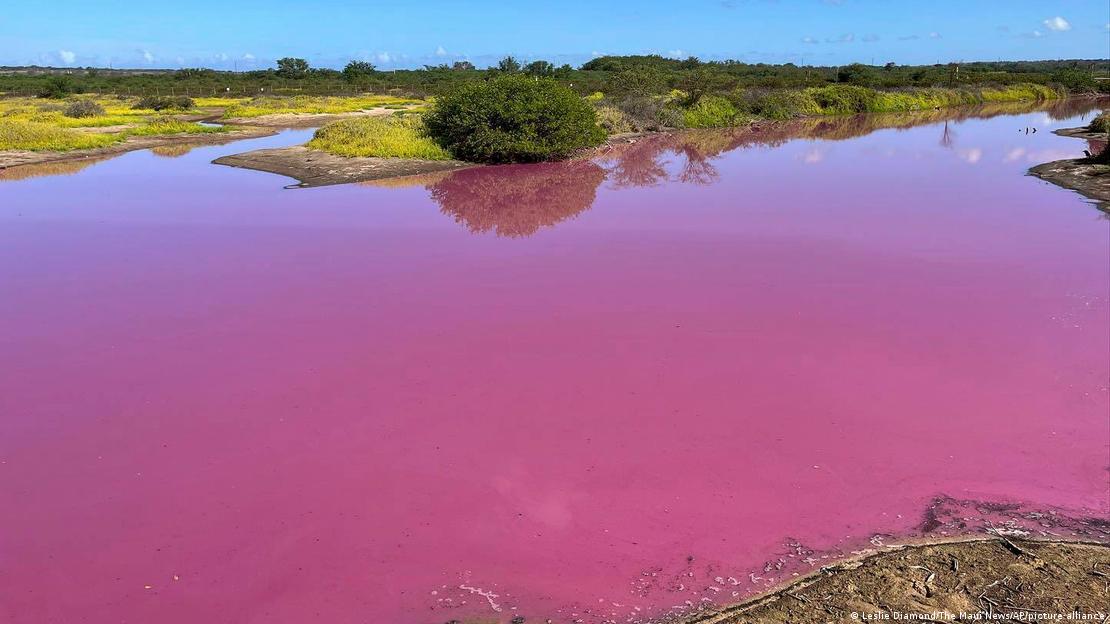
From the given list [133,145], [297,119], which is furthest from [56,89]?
[133,145]

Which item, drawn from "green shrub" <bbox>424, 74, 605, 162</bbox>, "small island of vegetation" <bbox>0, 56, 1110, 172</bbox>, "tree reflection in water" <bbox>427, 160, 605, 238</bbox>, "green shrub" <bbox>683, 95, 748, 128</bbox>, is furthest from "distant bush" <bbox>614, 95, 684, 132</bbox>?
"tree reflection in water" <bbox>427, 160, 605, 238</bbox>

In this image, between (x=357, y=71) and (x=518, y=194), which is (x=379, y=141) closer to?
(x=518, y=194)

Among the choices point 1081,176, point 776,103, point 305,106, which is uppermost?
point 305,106

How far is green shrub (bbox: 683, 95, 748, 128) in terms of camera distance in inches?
1298

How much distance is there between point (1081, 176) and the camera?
16750 millimetres

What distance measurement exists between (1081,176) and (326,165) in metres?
17.3

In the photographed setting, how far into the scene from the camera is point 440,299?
8.74 meters

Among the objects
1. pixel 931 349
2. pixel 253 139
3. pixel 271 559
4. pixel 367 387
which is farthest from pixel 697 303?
pixel 253 139

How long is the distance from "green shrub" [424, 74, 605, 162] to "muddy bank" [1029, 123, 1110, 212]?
1155 cm

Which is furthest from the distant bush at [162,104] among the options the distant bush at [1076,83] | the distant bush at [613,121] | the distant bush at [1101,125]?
the distant bush at [1076,83]

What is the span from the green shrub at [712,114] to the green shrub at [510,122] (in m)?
11.9

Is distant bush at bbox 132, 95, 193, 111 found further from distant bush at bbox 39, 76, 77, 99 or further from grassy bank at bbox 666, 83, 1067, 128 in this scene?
grassy bank at bbox 666, 83, 1067, 128

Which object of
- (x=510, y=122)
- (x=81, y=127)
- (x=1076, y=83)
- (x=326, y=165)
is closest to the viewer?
(x=326, y=165)

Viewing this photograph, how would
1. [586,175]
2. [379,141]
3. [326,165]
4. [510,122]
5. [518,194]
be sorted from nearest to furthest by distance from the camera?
1. [518,194]
2. [586,175]
3. [326,165]
4. [510,122]
5. [379,141]
